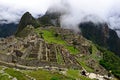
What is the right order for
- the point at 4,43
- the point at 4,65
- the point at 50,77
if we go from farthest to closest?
the point at 4,43 → the point at 4,65 → the point at 50,77

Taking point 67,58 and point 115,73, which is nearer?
point 67,58

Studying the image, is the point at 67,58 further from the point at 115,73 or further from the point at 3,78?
the point at 3,78

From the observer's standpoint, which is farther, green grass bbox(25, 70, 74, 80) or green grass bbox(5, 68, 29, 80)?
green grass bbox(25, 70, 74, 80)

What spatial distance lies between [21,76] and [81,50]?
10621 cm

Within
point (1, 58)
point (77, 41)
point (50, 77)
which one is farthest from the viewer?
point (77, 41)

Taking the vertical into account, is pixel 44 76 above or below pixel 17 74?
below

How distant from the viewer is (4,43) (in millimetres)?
178500

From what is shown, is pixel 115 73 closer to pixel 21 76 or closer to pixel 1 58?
pixel 1 58

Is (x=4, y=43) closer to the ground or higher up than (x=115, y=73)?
higher up

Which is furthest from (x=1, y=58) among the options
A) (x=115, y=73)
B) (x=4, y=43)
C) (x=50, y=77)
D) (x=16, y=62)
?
(x=4, y=43)

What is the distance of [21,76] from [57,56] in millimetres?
A: 67316

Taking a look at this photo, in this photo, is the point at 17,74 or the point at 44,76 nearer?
the point at 17,74

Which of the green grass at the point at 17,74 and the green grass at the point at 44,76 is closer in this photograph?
the green grass at the point at 17,74

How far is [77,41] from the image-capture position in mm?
192500
